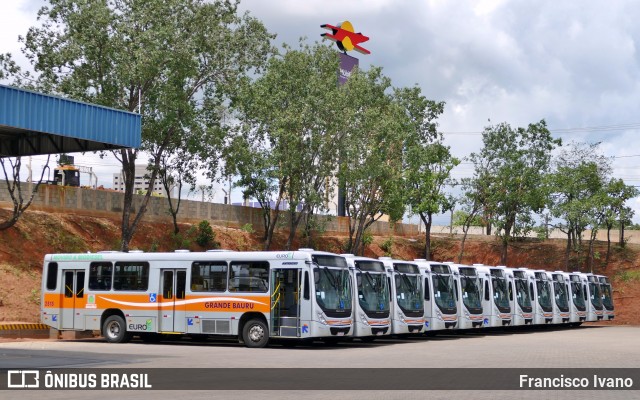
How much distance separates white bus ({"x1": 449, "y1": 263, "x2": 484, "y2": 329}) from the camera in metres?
37.0

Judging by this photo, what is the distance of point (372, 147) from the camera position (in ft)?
161

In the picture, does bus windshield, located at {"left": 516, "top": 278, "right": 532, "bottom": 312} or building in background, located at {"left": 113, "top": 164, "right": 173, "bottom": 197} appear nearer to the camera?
bus windshield, located at {"left": 516, "top": 278, "right": 532, "bottom": 312}

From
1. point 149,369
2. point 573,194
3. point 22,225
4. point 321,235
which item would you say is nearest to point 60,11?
point 22,225

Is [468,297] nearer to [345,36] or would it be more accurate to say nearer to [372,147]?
[372,147]

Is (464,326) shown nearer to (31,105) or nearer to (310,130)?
(310,130)

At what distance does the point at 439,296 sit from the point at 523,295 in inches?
363

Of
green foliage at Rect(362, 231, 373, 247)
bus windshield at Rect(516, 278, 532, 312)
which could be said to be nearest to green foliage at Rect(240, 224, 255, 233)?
green foliage at Rect(362, 231, 373, 247)

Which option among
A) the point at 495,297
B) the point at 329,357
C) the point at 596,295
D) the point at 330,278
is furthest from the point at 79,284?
the point at 596,295

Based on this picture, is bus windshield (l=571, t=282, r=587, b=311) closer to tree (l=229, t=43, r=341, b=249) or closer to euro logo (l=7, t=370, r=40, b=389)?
tree (l=229, t=43, r=341, b=249)

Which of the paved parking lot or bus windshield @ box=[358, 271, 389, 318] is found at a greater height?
bus windshield @ box=[358, 271, 389, 318]

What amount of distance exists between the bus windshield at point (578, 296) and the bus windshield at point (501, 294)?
9.29 metres

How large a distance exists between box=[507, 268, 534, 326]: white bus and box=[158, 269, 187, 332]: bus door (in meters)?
17.7

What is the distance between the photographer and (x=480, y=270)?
1549 inches

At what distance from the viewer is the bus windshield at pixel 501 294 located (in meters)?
40.3
